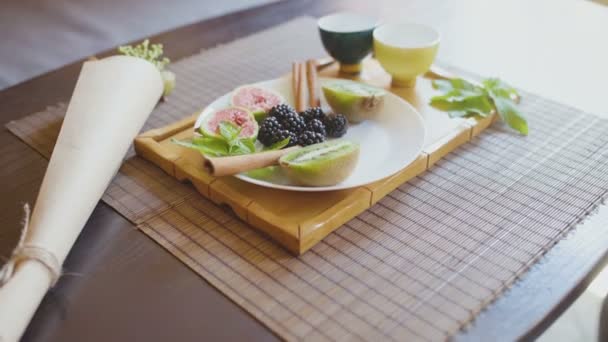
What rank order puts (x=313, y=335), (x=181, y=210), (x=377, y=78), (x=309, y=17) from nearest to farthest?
(x=313, y=335)
(x=181, y=210)
(x=377, y=78)
(x=309, y=17)

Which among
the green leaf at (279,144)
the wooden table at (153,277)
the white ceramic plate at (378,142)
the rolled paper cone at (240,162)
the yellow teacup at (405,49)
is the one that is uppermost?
the yellow teacup at (405,49)

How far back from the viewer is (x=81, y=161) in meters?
0.97

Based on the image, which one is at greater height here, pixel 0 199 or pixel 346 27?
pixel 346 27

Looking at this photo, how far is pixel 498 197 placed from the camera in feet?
3.32

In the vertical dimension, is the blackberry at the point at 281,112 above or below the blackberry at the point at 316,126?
above

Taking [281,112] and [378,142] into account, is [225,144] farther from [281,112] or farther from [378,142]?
[378,142]

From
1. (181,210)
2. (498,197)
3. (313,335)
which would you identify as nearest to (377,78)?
(498,197)

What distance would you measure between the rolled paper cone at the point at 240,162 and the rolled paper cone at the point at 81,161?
197 millimetres

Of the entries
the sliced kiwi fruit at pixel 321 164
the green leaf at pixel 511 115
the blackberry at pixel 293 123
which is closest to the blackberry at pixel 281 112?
the blackberry at pixel 293 123

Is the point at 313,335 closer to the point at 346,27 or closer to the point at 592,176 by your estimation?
the point at 592,176

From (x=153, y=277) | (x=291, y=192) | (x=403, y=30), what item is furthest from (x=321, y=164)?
(x=403, y=30)

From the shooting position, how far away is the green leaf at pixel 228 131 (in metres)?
1.02

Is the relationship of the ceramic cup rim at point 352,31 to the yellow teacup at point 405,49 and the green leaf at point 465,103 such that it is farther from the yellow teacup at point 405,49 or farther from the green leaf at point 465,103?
the green leaf at point 465,103

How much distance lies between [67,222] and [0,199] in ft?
0.78
